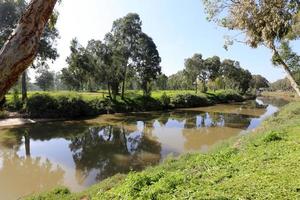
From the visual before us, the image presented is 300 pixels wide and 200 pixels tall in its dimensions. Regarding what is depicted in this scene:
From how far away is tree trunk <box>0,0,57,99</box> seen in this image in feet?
7.10

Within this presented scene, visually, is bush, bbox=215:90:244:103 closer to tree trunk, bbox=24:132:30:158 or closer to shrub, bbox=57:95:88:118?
shrub, bbox=57:95:88:118

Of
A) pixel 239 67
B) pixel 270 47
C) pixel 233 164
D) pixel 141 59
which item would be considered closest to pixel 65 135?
pixel 233 164

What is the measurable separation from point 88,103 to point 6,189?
941 inches

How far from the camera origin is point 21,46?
221 cm

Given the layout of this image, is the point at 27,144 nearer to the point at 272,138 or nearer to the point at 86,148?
the point at 86,148

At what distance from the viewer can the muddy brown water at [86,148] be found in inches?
535

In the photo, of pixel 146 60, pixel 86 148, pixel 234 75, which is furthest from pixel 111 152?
pixel 234 75

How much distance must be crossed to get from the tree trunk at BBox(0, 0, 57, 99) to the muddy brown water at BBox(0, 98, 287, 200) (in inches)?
424

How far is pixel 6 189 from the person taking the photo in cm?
1238

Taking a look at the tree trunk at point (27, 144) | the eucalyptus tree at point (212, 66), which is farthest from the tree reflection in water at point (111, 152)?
the eucalyptus tree at point (212, 66)

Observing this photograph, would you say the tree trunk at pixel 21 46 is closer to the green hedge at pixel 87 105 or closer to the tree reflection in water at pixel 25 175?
the tree reflection in water at pixel 25 175

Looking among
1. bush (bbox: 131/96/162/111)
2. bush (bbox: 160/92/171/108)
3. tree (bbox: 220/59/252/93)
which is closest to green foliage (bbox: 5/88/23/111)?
bush (bbox: 131/96/162/111)

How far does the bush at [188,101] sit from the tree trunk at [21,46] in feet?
150

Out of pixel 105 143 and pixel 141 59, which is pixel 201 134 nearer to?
pixel 105 143
